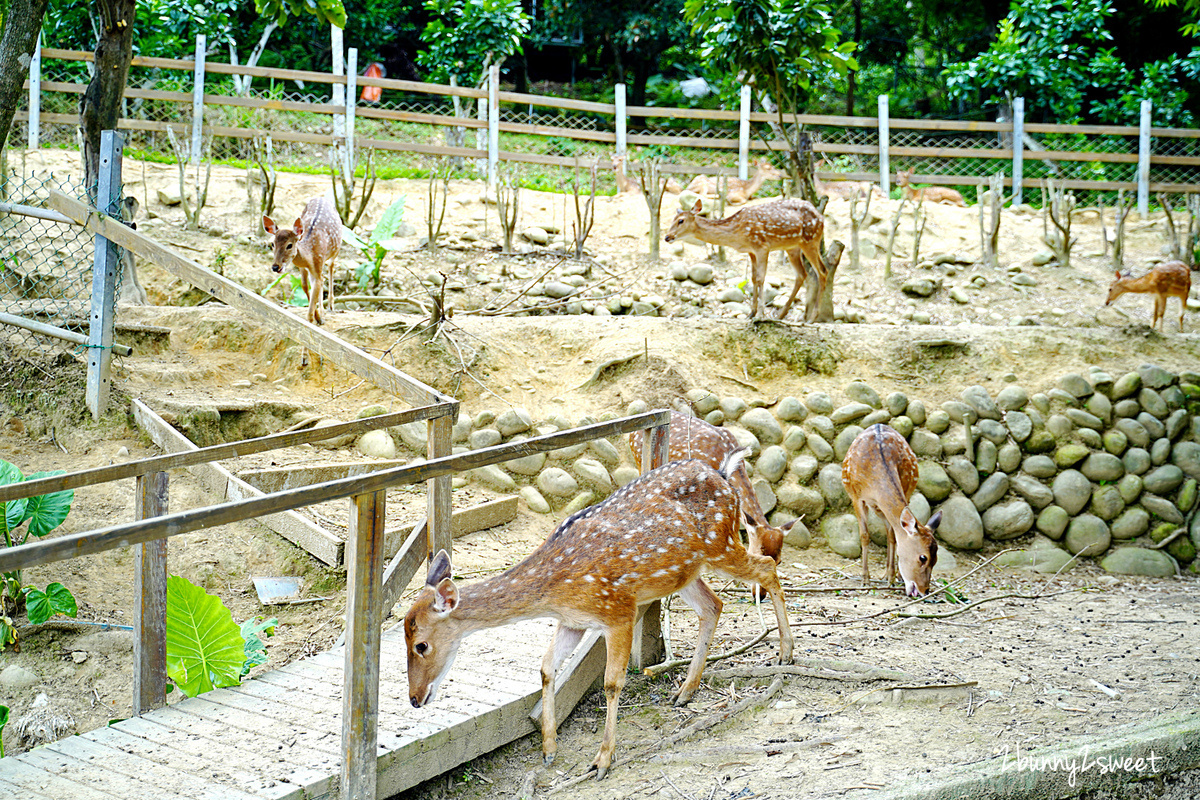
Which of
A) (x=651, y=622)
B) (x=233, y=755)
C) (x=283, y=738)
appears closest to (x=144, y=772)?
(x=233, y=755)

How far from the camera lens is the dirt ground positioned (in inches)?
161

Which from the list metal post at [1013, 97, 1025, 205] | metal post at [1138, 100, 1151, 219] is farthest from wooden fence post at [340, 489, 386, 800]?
metal post at [1138, 100, 1151, 219]

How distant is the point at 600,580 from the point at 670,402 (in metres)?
3.94

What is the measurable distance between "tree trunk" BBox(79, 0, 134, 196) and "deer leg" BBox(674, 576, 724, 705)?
18.1 ft

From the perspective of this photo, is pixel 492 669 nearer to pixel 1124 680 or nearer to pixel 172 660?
pixel 172 660

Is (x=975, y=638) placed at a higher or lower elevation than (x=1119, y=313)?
lower

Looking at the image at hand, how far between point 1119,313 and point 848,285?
3043 millimetres

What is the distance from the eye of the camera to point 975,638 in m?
5.63

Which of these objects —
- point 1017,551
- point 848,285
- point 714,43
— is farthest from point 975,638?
point 848,285

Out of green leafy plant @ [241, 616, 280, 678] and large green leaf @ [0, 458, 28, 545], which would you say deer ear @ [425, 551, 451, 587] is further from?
large green leaf @ [0, 458, 28, 545]

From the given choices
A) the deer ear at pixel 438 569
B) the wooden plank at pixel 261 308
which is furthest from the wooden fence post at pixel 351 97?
the deer ear at pixel 438 569

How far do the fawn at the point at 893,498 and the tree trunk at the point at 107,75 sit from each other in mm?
5960

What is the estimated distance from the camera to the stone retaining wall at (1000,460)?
7688mm

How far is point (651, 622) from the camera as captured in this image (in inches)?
193
